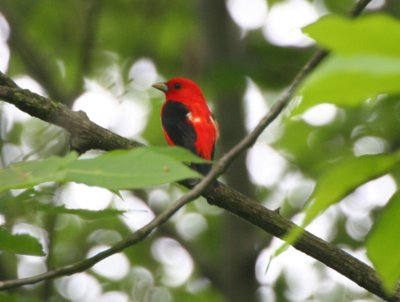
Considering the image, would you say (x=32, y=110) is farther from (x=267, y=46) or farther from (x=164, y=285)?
(x=164, y=285)

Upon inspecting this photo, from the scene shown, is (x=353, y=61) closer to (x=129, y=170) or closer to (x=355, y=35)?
(x=355, y=35)

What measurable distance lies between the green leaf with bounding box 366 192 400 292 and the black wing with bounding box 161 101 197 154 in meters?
4.49

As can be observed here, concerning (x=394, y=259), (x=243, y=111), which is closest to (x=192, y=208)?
(x=243, y=111)

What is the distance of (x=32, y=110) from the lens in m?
2.93

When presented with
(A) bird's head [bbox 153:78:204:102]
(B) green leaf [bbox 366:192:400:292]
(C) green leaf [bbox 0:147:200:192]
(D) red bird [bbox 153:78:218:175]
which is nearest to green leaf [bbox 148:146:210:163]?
(C) green leaf [bbox 0:147:200:192]

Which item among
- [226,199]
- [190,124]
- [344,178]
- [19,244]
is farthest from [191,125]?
[344,178]

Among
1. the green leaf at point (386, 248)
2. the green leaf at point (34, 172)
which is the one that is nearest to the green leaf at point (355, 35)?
the green leaf at point (386, 248)

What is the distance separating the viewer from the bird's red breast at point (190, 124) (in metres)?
5.98

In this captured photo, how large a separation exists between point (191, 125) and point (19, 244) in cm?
410

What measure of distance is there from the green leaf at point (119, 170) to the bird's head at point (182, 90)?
5.94 metres

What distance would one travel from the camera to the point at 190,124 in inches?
248

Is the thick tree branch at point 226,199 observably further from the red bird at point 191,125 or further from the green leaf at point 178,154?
the red bird at point 191,125

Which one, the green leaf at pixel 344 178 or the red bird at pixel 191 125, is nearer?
the green leaf at pixel 344 178

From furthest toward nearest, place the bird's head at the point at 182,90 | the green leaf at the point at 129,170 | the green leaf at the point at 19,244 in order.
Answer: the bird's head at the point at 182,90 → the green leaf at the point at 19,244 → the green leaf at the point at 129,170
